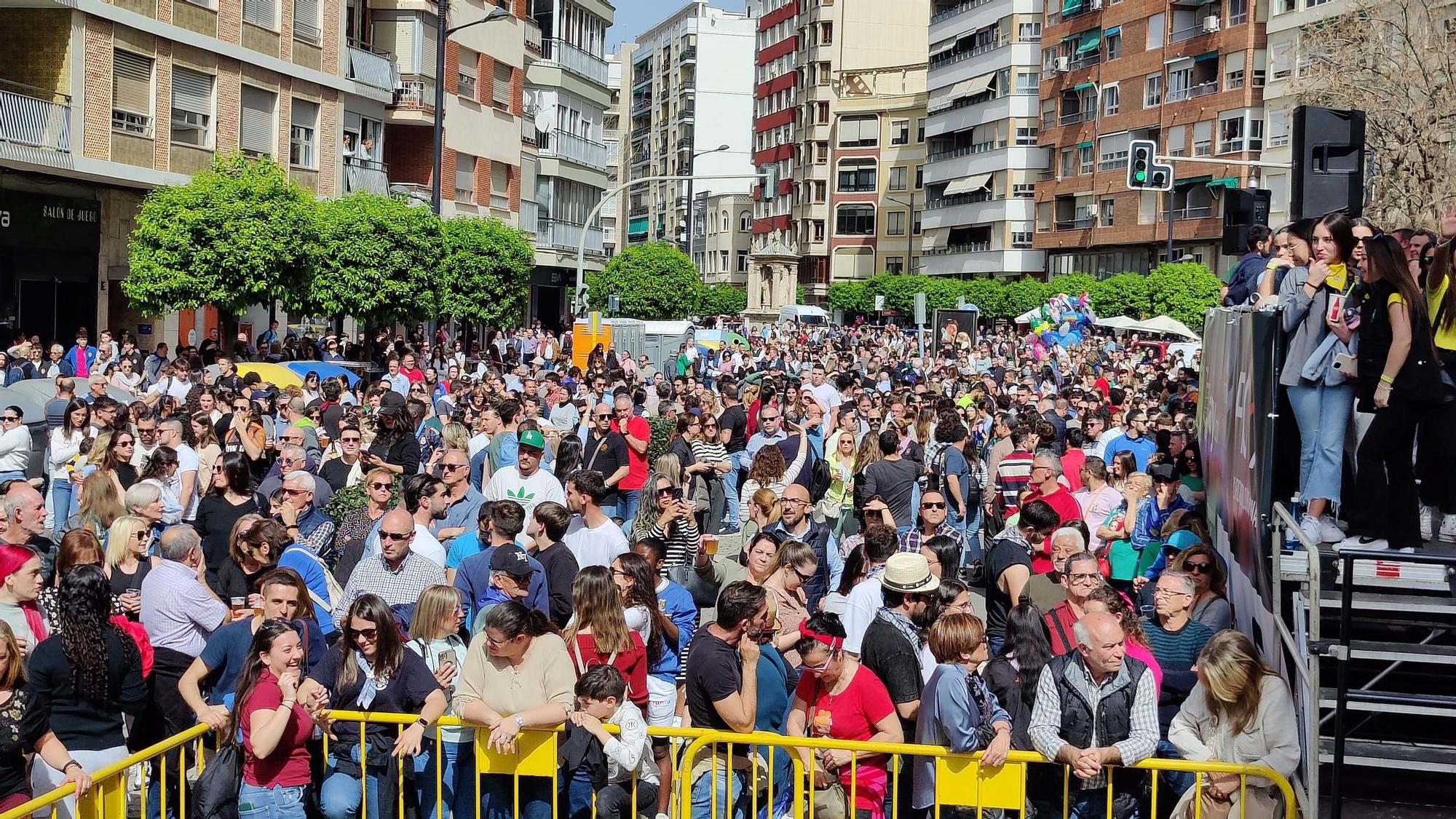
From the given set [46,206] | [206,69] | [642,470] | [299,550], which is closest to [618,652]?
[299,550]

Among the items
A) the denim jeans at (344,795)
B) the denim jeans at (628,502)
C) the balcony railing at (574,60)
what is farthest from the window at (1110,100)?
the denim jeans at (344,795)

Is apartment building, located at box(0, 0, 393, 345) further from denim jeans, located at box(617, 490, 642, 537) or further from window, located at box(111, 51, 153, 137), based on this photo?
denim jeans, located at box(617, 490, 642, 537)

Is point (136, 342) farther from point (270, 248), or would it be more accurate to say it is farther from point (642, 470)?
point (642, 470)

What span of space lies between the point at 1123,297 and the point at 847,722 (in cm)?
4612

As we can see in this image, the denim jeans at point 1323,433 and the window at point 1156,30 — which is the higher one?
the window at point 1156,30

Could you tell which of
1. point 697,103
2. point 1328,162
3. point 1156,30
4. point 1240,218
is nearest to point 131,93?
point 1240,218

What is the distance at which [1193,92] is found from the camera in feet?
188

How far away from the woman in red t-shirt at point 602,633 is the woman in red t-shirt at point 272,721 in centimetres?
127

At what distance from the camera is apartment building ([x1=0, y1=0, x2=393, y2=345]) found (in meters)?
27.0

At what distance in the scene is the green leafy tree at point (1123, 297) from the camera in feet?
163

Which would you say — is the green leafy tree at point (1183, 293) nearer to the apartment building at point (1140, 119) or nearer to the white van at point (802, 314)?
the apartment building at point (1140, 119)

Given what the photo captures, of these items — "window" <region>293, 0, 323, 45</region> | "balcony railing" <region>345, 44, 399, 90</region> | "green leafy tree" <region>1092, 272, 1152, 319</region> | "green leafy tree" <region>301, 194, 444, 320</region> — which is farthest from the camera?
"green leafy tree" <region>1092, 272, 1152, 319</region>

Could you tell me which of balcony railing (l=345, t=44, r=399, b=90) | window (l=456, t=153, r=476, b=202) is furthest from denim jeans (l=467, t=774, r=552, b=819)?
window (l=456, t=153, r=476, b=202)

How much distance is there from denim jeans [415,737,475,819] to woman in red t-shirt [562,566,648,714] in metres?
0.65
